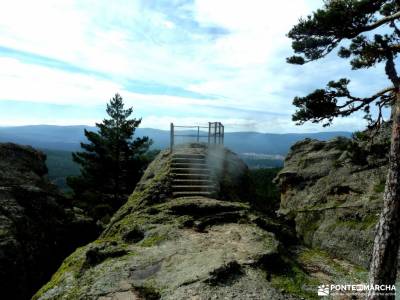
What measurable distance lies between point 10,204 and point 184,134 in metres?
11.2

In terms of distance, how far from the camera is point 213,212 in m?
15.3

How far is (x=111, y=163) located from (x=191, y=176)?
59.6 ft

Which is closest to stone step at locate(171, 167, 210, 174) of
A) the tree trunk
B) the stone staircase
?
the stone staircase

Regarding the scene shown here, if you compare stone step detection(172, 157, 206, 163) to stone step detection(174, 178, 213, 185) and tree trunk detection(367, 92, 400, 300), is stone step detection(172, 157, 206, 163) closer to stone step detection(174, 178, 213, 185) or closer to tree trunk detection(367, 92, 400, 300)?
stone step detection(174, 178, 213, 185)

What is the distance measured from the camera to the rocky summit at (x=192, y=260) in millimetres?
9625

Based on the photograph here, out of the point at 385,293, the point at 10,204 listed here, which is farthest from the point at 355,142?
the point at 10,204

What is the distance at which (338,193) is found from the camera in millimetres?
22000

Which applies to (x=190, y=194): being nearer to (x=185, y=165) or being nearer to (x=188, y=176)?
(x=188, y=176)

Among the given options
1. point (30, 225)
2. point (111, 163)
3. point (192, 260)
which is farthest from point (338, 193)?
point (111, 163)

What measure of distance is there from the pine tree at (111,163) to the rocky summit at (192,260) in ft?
62.8

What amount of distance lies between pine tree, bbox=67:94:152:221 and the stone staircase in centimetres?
1629

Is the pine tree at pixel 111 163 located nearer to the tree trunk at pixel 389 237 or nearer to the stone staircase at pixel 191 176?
the stone staircase at pixel 191 176

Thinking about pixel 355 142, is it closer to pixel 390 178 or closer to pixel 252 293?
pixel 390 178

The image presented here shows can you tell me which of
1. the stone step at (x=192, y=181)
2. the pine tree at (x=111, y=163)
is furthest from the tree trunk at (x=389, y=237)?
the pine tree at (x=111, y=163)
